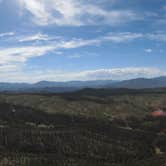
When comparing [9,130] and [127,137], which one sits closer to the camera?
[9,130]

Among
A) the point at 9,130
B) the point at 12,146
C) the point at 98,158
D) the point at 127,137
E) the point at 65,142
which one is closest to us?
the point at 98,158

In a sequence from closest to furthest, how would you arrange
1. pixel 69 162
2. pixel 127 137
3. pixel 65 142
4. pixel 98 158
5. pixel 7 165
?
pixel 7 165 → pixel 69 162 → pixel 98 158 → pixel 65 142 → pixel 127 137

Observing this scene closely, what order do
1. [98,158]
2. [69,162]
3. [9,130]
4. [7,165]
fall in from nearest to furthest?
[7,165] → [69,162] → [98,158] → [9,130]

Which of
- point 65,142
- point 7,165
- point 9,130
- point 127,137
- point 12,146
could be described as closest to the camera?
point 7,165

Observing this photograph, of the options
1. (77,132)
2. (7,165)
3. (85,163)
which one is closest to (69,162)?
(85,163)

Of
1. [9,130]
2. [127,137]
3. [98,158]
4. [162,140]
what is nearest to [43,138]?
[9,130]

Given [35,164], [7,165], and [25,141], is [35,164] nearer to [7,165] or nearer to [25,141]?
[7,165]

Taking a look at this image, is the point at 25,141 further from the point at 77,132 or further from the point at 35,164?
the point at 35,164

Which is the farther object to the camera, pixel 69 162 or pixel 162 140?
pixel 162 140
